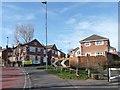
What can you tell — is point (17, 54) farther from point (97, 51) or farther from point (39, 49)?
point (97, 51)

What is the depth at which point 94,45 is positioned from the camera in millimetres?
59719

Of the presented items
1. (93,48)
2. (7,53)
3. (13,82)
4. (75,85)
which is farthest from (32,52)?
(75,85)

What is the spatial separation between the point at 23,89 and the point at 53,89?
2119mm

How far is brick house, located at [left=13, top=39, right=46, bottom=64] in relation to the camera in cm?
8175

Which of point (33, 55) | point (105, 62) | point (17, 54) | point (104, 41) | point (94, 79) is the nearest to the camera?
point (94, 79)

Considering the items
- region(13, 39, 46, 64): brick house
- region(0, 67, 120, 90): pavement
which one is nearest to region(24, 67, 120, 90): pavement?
region(0, 67, 120, 90): pavement

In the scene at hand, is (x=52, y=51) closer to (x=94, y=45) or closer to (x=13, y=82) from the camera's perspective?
(x=94, y=45)

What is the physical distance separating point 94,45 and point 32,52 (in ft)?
96.3

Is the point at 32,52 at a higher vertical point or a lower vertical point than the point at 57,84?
higher

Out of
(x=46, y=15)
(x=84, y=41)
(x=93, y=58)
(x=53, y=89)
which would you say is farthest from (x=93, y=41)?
(x=53, y=89)

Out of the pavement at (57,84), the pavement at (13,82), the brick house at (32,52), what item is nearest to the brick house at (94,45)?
the brick house at (32,52)

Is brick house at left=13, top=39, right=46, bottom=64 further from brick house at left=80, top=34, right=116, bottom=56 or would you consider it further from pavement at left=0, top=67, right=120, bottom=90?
pavement at left=0, top=67, right=120, bottom=90

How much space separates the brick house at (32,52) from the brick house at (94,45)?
2355cm

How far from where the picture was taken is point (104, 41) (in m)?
58.8
